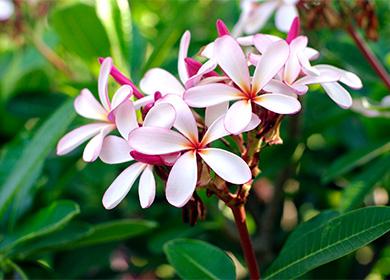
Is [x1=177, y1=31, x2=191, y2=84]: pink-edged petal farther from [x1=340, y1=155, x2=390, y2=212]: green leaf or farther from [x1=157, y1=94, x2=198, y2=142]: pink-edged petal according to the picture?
[x1=340, y1=155, x2=390, y2=212]: green leaf

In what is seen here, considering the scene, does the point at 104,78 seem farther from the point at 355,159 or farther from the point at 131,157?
the point at 355,159

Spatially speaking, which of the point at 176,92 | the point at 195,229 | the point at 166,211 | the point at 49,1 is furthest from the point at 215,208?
the point at 49,1

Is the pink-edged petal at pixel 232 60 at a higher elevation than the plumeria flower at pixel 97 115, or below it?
higher

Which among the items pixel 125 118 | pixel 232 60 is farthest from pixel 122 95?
pixel 232 60

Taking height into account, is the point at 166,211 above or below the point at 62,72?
below

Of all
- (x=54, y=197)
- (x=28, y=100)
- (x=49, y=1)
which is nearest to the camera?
(x=54, y=197)

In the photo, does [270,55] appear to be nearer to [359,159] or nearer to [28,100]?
[359,159]

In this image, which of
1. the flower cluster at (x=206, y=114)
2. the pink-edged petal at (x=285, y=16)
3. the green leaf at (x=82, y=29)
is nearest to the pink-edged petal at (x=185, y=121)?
the flower cluster at (x=206, y=114)

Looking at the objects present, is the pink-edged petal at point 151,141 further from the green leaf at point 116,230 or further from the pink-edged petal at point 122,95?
the green leaf at point 116,230
